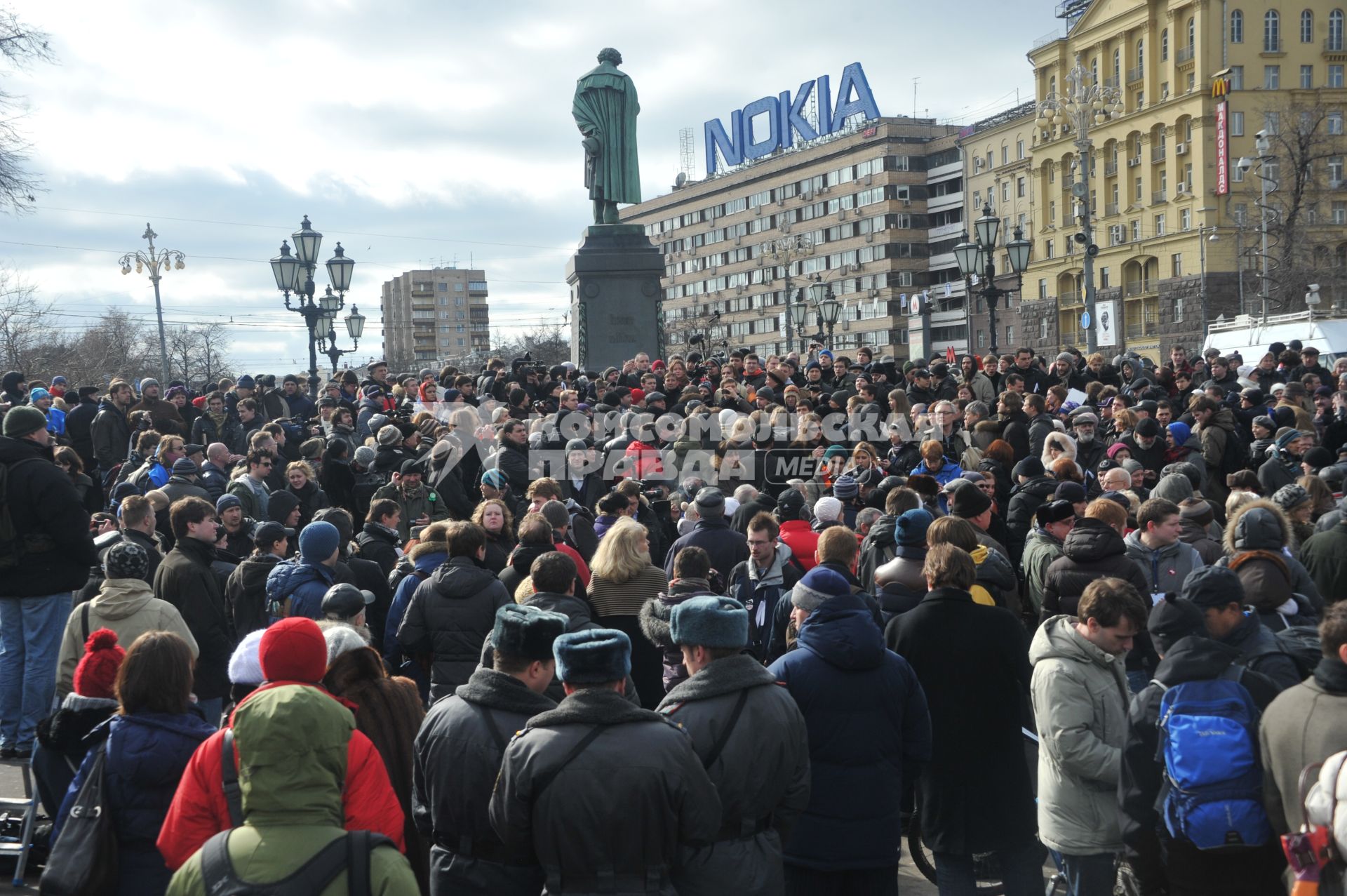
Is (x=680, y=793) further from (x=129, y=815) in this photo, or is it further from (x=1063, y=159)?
(x=1063, y=159)

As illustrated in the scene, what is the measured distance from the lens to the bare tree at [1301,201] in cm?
5822

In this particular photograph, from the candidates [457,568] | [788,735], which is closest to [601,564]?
[457,568]

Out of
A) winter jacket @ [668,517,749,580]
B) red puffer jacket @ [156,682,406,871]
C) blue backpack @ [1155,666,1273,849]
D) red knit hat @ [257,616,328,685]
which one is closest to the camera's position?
red puffer jacket @ [156,682,406,871]

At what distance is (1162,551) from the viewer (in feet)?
23.0

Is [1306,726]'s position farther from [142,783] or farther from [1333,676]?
[142,783]

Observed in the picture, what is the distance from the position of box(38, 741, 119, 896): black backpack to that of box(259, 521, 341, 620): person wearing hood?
2.45 metres

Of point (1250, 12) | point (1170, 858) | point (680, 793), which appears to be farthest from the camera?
point (1250, 12)

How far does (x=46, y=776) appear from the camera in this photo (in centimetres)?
Answer: 500

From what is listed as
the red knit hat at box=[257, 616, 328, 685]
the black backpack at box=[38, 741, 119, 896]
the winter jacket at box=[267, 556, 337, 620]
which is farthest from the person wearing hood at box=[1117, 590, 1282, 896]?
the winter jacket at box=[267, 556, 337, 620]

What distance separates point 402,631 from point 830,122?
105726mm

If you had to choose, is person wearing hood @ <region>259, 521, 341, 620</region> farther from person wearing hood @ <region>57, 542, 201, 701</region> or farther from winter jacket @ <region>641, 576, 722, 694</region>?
winter jacket @ <region>641, 576, 722, 694</region>

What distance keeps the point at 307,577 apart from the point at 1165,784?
15.6 feet

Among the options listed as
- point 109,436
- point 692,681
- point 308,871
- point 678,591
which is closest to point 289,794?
point 308,871

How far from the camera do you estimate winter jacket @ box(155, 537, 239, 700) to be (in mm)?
7191
